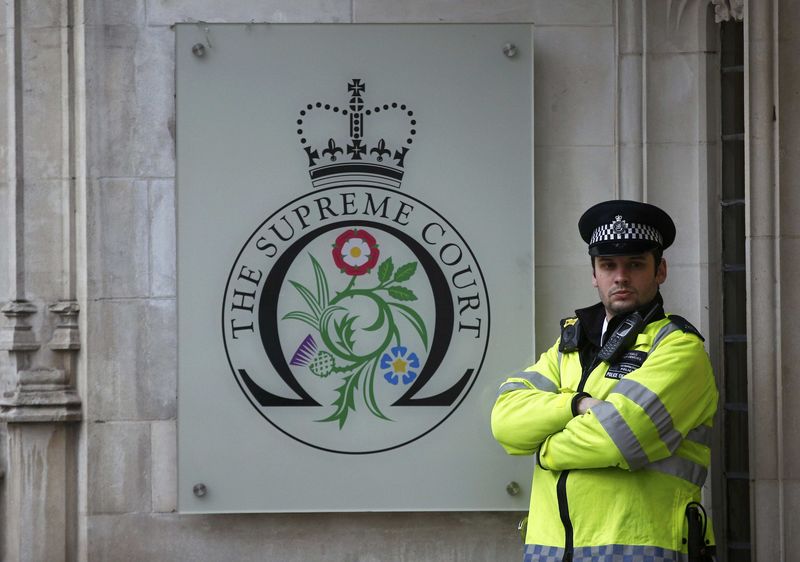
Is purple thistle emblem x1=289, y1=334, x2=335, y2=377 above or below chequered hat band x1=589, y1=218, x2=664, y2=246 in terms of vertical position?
below

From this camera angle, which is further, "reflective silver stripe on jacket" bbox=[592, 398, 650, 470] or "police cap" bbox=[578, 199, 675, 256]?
"police cap" bbox=[578, 199, 675, 256]

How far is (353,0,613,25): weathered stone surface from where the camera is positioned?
6.44m

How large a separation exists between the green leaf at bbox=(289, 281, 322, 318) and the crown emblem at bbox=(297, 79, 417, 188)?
55 centimetres

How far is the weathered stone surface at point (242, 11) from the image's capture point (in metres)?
Answer: 6.46

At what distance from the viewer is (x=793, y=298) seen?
570cm

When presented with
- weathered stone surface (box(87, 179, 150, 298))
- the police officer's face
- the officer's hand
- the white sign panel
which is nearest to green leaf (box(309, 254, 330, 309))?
the white sign panel

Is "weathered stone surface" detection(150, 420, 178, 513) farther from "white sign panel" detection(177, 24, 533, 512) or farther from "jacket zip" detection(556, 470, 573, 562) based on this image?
"jacket zip" detection(556, 470, 573, 562)

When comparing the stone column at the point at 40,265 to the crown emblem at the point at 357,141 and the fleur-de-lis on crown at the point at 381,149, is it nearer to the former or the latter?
the crown emblem at the point at 357,141

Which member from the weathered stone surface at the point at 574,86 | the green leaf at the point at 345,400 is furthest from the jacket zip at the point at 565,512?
the weathered stone surface at the point at 574,86

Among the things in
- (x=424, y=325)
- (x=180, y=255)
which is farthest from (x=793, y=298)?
(x=180, y=255)

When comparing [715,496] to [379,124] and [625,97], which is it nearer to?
[625,97]

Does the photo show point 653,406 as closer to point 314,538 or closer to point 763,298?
point 763,298

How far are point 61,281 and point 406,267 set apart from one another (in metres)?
1.94

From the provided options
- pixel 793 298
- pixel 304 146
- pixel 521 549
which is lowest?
pixel 521 549
